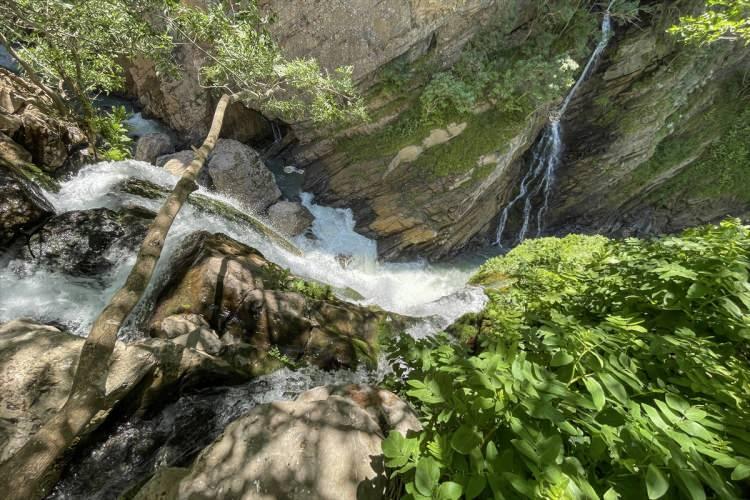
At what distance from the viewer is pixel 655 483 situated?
101 centimetres

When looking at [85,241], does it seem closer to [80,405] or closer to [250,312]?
[250,312]

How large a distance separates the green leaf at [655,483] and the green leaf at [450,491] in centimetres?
55

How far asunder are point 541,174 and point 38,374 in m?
14.7

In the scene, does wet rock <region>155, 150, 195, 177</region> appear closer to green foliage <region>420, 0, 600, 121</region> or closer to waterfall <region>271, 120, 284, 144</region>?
waterfall <region>271, 120, 284, 144</region>

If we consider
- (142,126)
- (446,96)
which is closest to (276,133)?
(142,126)

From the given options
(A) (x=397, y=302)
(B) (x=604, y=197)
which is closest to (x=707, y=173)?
(B) (x=604, y=197)

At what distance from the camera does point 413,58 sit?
1027 cm

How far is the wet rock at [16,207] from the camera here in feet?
17.9

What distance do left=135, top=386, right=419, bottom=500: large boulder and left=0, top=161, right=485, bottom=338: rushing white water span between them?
393 cm

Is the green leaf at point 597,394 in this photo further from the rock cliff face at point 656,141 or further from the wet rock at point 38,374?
the rock cliff face at point 656,141

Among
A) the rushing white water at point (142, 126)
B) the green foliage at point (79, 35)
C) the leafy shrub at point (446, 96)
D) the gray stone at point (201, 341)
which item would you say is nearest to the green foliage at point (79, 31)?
the green foliage at point (79, 35)

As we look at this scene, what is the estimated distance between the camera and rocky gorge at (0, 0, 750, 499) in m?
3.10

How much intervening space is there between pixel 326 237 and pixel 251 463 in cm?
977

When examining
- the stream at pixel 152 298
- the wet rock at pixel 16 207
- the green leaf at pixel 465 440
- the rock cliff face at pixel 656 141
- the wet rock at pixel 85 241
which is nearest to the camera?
the green leaf at pixel 465 440
